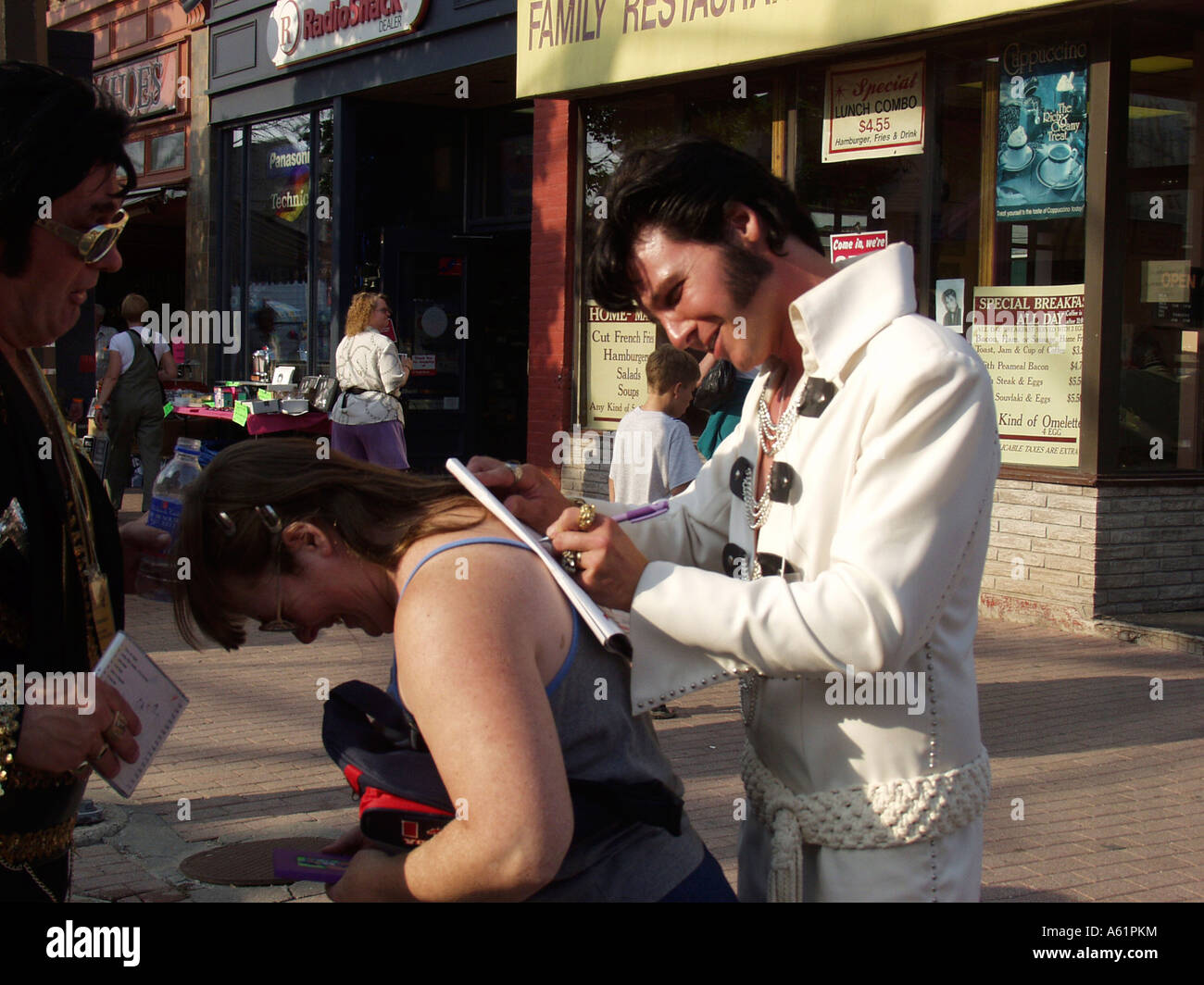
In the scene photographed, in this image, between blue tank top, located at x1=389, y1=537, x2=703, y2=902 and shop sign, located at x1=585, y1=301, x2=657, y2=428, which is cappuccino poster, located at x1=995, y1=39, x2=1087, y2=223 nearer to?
shop sign, located at x1=585, y1=301, x2=657, y2=428

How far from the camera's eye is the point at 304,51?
15281 millimetres

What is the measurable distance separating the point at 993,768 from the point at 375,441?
22.5 ft

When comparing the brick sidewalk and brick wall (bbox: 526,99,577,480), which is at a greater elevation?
brick wall (bbox: 526,99,577,480)

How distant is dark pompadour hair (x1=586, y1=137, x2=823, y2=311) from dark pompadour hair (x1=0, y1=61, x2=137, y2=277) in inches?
35.6

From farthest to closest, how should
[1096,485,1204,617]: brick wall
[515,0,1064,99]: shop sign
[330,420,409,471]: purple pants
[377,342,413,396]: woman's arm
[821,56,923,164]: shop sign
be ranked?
[330,420,409,471]: purple pants → [377,342,413,396]: woman's arm → [821,56,923,164]: shop sign → [515,0,1064,99]: shop sign → [1096,485,1204,617]: brick wall

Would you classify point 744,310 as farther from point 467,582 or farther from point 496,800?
point 496,800

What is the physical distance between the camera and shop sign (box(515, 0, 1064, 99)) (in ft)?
27.2

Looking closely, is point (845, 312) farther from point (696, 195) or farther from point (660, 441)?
point (660, 441)

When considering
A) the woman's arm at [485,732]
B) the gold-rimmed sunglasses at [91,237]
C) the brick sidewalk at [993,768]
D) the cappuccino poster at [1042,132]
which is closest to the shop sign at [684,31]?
the cappuccino poster at [1042,132]

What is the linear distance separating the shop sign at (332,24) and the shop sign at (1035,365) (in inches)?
297

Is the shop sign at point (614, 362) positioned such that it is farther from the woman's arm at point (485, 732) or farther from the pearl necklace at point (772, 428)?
the woman's arm at point (485, 732)

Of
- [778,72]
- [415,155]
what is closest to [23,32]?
[778,72]

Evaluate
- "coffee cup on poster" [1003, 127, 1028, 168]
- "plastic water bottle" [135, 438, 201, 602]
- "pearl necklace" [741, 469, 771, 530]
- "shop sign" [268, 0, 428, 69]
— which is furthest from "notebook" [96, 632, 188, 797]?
"shop sign" [268, 0, 428, 69]

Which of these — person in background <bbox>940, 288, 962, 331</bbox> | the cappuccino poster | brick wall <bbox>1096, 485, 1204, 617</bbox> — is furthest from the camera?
person in background <bbox>940, 288, 962, 331</bbox>
